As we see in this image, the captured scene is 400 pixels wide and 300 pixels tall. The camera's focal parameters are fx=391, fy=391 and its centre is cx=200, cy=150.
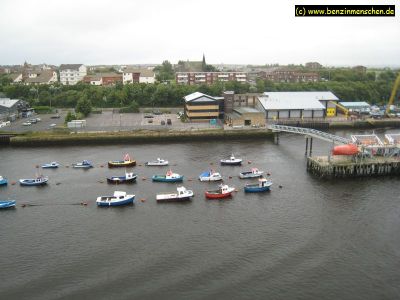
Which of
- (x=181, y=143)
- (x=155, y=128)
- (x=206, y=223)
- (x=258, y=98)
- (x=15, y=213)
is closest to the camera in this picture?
(x=206, y=223)

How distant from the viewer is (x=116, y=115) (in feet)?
215

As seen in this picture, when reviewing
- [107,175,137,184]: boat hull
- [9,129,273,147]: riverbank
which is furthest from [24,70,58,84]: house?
[107,175,137,184]: boat hull

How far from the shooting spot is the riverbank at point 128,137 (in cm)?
4850

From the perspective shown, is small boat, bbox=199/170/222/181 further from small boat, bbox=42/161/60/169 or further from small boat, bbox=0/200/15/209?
small boat, bbox=0/200/15/209

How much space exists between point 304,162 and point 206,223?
17750 millimetres

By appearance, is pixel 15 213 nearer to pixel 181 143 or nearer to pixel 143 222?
pixel 143 222

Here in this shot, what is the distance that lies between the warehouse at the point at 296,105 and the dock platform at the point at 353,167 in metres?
23.2

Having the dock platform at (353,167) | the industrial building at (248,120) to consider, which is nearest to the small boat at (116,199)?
the dock platform at (353,167)

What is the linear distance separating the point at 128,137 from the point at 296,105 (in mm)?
26691

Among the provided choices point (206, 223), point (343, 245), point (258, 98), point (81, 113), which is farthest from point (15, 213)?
point (258, 98)

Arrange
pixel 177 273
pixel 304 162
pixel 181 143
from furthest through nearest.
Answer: pixel 181 143
pixel 304 162
pixel 177 273

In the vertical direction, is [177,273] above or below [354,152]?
below

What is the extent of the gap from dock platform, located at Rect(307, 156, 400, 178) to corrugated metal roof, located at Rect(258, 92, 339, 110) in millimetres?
23317

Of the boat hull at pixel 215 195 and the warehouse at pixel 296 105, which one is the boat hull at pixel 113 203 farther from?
the warehouse at pixel 296 105
